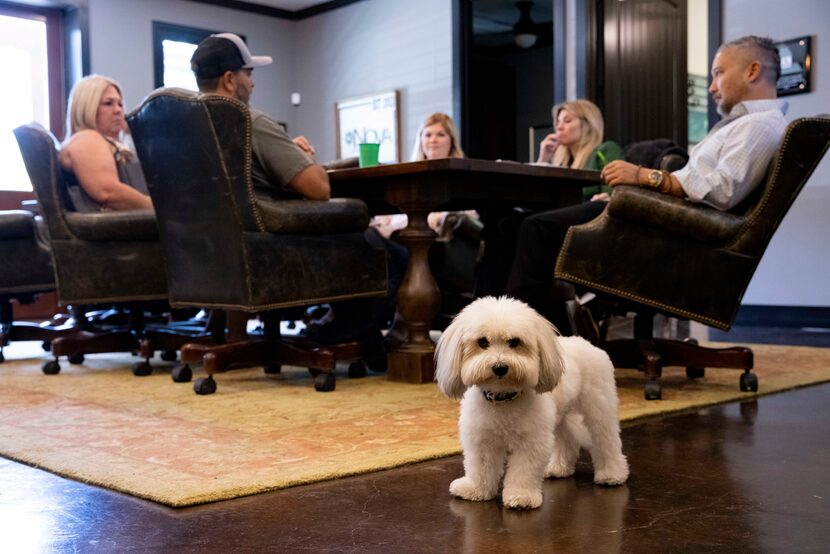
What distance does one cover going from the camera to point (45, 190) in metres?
3.61

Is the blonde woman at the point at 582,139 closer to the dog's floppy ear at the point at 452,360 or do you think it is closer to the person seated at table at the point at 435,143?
the person seated at table at the point at 435,143

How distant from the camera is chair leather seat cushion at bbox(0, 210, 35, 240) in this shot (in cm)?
412

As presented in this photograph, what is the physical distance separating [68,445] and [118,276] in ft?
5.03

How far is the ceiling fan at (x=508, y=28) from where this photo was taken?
31.7 ft

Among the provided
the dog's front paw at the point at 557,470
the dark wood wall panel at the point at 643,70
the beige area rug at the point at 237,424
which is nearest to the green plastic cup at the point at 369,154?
the beige area rug at the point at 237,424

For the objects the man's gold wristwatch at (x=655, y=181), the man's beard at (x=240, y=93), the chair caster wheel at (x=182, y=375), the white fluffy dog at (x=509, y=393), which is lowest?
the chair caster wheel at (x=182, y=375)

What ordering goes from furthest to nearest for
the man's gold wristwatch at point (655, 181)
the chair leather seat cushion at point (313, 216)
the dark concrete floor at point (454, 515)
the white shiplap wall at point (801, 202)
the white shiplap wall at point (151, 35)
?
1. the white shiplap wall at point (151, 35)
2. the white shiplap wall at point (801, 202)
3. the chair leather seat cushion at point (313, 216)
4. the man's gold wristwatch at point (655, 181)
5. the dark concrete floor at point (454, 515)

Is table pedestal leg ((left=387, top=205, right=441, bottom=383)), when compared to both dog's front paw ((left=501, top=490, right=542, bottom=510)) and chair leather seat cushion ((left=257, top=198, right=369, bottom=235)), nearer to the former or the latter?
chair leather seat cushion ((left=257, top=198, right=369, bottom=235))

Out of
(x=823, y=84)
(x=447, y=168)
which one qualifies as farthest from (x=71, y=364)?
(x=823, y=84)

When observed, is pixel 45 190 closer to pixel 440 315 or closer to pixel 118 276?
pixel 118 276

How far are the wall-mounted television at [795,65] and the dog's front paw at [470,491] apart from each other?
4.85m

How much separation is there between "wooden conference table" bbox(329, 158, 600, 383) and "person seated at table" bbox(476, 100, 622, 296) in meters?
0.57

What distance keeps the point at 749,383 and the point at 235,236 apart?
65.8 inches

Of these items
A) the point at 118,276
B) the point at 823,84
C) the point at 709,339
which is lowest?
the point at 709,339
